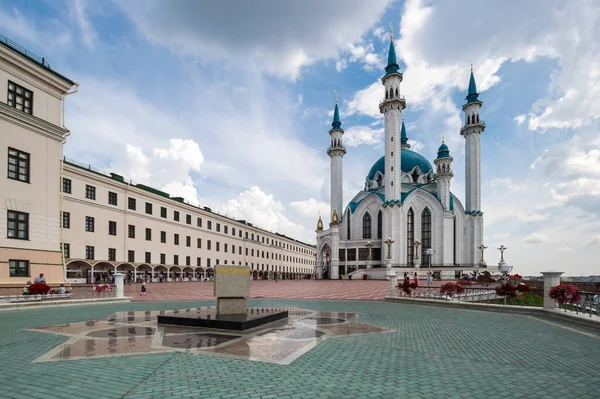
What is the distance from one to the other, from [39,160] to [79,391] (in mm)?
19653

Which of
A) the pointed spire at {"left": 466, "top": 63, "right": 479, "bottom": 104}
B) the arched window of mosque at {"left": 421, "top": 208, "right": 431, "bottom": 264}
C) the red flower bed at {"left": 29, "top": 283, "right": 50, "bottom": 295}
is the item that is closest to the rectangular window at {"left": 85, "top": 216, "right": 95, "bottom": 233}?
the red flower bed at {"left": 29, "top": 283, "right": 50, "bottom": 295}

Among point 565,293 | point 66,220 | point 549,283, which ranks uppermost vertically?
point 66,220

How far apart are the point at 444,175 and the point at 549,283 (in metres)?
54.5

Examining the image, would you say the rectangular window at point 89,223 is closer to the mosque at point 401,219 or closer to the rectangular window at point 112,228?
the rectangular window at point 112,228

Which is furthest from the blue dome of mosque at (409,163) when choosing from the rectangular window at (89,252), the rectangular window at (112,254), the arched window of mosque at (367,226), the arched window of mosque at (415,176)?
the rectangular window at (89,252)

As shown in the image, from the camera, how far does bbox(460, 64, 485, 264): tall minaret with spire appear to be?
206 feet

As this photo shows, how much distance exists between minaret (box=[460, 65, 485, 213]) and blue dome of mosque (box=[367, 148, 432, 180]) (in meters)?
10.3

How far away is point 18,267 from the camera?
60.6ft

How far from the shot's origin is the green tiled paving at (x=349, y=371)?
5062mm

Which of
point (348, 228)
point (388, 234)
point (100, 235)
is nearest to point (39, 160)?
point (100, 235)

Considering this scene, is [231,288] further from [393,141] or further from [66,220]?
[393,141]

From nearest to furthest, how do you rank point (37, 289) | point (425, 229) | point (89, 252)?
point (37, 289) < point (89, 252) < point (425, 229)

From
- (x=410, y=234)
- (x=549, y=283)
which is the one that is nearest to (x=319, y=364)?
(x=549, y=283)

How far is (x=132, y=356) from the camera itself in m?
6.88
